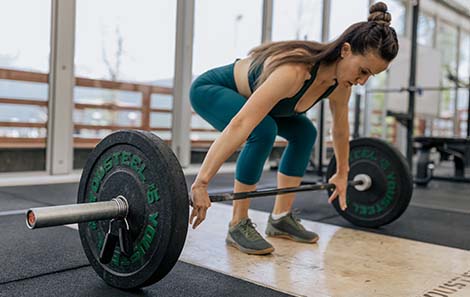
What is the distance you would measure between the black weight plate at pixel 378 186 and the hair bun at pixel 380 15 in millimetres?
760

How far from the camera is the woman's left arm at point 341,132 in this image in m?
1.75

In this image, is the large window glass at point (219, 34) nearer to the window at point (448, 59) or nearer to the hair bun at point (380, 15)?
the hair bun at point (380, 15)

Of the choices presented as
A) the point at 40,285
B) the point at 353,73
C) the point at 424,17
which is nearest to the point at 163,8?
the point at 353,73

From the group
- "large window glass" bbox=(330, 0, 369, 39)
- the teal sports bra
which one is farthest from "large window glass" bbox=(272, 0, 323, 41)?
the teal sports bra

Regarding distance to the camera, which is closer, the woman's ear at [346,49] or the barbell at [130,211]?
the barbell at [130,211]

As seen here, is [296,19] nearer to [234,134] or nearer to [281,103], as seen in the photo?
[281,103]

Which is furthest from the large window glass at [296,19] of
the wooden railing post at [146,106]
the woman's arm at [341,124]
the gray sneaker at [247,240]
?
the gray sneaker at [247,240]

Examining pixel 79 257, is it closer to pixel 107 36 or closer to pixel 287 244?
pixel 287 244

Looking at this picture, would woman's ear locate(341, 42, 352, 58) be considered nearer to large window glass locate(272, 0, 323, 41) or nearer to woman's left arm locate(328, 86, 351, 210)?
woman's left arm locate(328, 86, 351, 210)

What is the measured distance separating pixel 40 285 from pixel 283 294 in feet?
2.07

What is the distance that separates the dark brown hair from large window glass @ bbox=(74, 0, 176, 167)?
8.52ft

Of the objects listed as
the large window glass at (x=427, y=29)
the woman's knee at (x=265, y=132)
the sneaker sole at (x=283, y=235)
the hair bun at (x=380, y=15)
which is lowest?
the sneaker sole at (x=283, y=235)

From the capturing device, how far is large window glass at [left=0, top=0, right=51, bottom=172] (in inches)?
132

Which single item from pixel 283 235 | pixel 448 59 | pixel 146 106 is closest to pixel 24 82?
pixel 146 106
